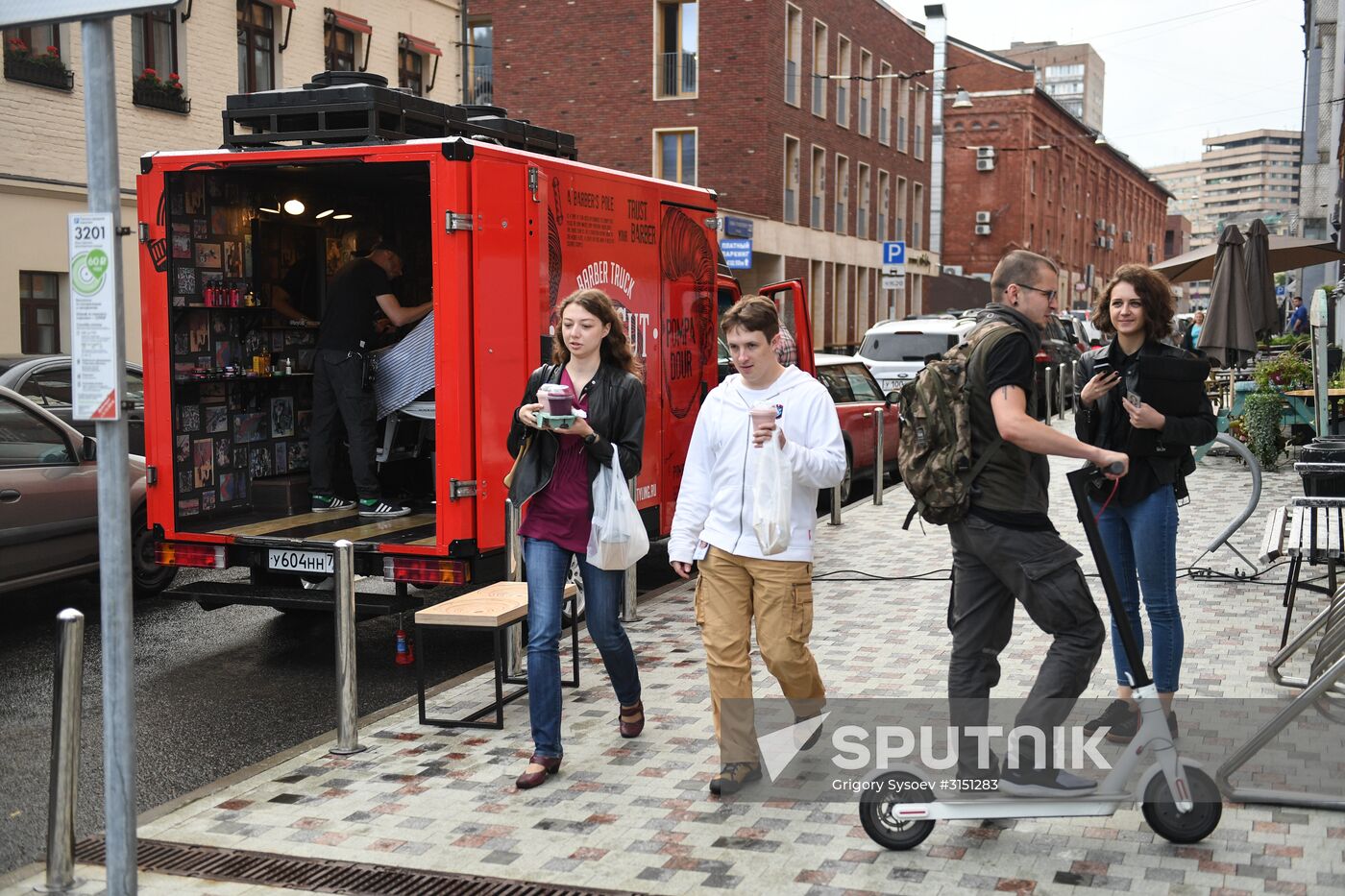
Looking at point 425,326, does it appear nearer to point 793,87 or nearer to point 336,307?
point 336,307

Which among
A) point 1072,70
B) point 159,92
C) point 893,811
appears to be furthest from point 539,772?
point 1072,70

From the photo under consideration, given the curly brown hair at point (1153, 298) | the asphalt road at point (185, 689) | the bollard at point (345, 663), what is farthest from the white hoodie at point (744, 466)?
the asphalt road at point (185, 689)

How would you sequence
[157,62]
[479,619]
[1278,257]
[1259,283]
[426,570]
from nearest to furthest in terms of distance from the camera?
[479,619] < [426,570] < [1259,283] < [1278,257] < [157,62]

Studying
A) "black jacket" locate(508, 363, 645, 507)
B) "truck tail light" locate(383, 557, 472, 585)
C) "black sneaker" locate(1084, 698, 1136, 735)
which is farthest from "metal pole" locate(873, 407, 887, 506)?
"black jacket" locate(508, 363, 645, 507)

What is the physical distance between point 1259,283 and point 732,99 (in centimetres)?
2567

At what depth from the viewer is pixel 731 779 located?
5.26m

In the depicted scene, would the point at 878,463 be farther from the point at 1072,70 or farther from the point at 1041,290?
the point at 1072,70

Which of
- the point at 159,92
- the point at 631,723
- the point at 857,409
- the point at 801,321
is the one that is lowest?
the point at 631,723

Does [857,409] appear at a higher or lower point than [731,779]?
higher

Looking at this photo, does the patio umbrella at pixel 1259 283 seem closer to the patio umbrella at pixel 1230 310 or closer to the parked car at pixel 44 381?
the patio umbrella at pixel 1230 310

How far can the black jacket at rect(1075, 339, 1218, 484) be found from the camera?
5609 mm

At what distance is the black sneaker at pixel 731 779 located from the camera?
5262mm

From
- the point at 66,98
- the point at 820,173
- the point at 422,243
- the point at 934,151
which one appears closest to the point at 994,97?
the point at 934,151

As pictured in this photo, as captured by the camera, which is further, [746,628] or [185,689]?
[185,689]
